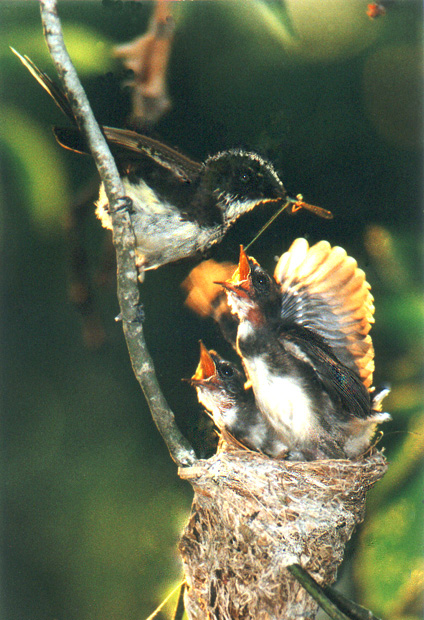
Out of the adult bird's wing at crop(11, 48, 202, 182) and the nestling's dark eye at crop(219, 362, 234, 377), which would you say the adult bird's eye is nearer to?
the nestling's dark eye at crop(219, 362, 234, 377)

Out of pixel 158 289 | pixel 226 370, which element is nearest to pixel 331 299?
pixel 226 370

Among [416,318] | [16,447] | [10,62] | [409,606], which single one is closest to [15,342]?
[16,447]

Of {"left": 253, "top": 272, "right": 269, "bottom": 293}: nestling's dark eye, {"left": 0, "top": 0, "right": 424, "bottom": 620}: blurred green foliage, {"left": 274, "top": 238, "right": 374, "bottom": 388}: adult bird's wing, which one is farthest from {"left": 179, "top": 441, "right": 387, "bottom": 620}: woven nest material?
{"left": 253, "top": 272, "right": 269, "bottom": 293}: nestling's dark eye

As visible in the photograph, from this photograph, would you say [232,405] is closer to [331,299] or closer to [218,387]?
[218,387]

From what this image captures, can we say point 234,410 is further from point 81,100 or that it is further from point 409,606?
point 81,100

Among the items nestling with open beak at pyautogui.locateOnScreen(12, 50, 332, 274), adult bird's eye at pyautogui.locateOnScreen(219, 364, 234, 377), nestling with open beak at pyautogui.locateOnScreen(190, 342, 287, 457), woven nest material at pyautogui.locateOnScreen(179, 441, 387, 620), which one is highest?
nestling with open beak at pyautogui.locateOnScreen(12, 50, 332, 274)

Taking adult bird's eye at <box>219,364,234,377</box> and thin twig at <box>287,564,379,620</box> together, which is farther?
adult bird's eye at <box>219,364,234,377</box>

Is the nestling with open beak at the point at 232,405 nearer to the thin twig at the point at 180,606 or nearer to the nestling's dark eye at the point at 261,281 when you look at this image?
the nestling's dark eye at the point at 261,281
